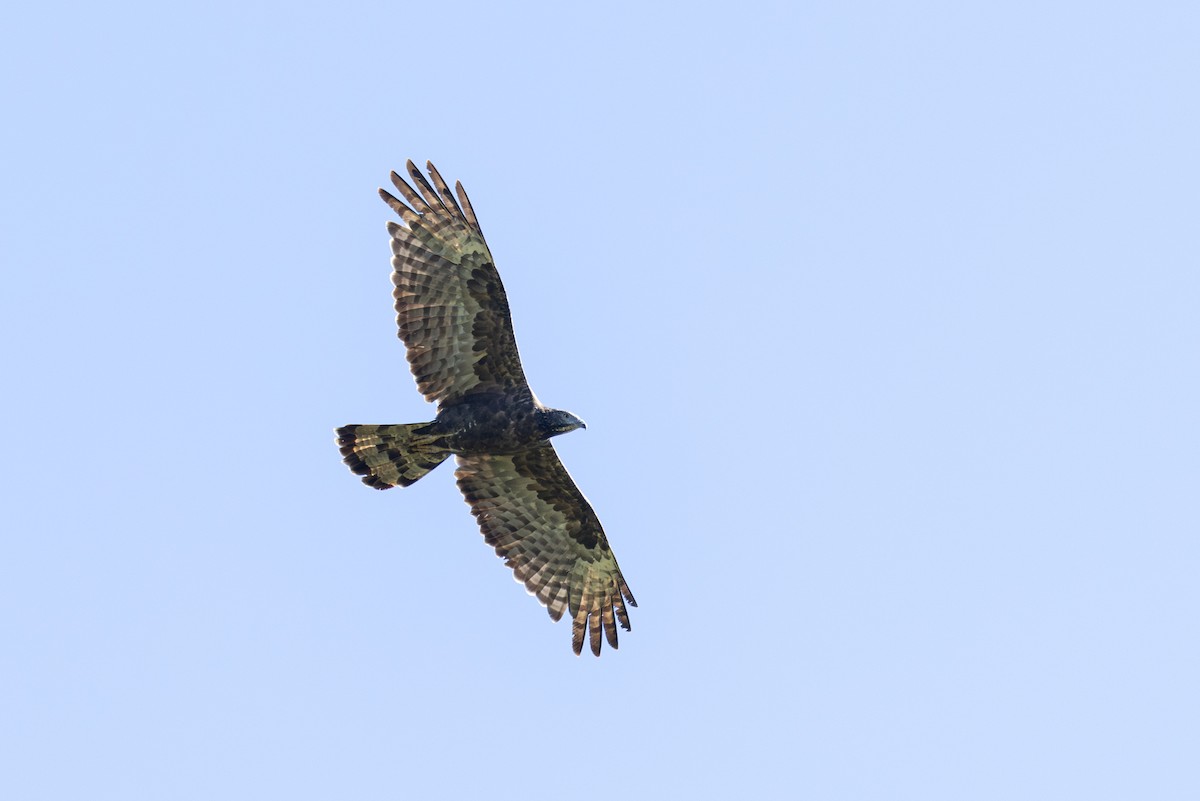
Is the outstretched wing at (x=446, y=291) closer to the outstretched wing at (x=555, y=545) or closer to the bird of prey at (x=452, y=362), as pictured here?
the bird of prey at (x=452, y=362)

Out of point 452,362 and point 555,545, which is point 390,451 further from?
point 555,545

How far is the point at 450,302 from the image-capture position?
24.0m

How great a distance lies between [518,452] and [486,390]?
1.00 m

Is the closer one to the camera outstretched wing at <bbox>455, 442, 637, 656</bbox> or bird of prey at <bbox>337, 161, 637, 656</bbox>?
bird of prey at <bbox>337, 161, 637, 656</bbox>

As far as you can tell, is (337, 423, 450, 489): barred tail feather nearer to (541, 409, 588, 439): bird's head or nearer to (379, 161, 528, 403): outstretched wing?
(379, 161, 528, 403): outstretched wing

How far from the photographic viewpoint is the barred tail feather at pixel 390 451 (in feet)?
79.6

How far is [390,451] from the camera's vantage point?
80.0ft

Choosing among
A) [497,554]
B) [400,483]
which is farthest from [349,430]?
[497,554]

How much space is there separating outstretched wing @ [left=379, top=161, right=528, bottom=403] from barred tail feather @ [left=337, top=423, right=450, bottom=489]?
26.4 inches

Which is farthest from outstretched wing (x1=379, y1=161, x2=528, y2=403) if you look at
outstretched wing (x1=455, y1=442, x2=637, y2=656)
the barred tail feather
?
outstretched wing (x1=455, y1=442, x2=637, y2=656)

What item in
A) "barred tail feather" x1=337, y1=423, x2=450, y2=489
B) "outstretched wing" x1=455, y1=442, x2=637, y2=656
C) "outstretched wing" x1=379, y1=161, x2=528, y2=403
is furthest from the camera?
"outstretched wing" x1=455, y1=442, x2=637, y2=656

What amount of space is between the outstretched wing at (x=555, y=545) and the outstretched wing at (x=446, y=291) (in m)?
1.63

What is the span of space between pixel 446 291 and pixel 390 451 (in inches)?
81.8

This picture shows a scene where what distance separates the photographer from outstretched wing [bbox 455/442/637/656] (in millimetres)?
25297
